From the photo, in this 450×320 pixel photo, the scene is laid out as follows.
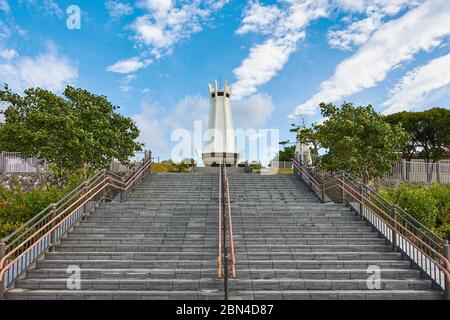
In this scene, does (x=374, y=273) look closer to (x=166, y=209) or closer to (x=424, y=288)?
(x=424, y=288)

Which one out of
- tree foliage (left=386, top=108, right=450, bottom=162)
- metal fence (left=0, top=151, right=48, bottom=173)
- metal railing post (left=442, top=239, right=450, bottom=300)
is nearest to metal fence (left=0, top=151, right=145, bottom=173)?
metal fence (left=0, top=151, right=48, bottom=173)

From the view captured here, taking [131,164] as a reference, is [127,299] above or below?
below

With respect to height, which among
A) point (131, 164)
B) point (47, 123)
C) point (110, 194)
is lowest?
point (110, 194)

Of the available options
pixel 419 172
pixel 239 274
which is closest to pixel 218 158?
pixel 419 172

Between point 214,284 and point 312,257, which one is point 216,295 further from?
point 312,257

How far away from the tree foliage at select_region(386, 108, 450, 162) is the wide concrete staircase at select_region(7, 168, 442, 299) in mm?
33414

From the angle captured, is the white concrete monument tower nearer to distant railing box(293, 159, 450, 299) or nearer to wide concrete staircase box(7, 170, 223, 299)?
distant railing box(293, 159, 450, 299)

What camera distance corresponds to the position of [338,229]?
33.6 feet

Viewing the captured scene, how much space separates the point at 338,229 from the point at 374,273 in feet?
7.90

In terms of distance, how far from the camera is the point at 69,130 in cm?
1794

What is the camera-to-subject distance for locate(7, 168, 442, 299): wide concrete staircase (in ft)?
23.6

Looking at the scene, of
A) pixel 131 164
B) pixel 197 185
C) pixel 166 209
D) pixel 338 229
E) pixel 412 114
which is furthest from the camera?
pixel 412 114
